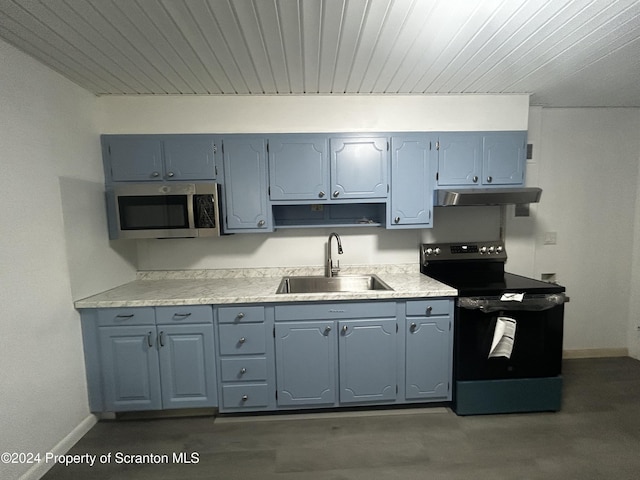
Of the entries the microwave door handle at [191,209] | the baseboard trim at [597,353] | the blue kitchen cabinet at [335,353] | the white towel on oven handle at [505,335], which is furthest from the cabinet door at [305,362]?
the baseboard trim at [597,353]

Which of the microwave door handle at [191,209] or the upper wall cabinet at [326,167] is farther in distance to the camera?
the upper wall cabinet at [326,167]

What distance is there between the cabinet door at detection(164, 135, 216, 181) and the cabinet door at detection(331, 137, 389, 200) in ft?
3.14

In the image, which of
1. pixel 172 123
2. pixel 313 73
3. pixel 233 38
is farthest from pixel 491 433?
pixel 172 123

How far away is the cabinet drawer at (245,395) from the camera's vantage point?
1.97 meters

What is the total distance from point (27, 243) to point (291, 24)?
72.4 inches

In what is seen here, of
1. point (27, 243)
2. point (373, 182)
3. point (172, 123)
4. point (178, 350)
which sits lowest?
point (178, 350)

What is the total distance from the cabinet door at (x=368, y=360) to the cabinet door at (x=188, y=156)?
5.15ft

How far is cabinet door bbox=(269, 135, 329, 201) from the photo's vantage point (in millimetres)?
2164

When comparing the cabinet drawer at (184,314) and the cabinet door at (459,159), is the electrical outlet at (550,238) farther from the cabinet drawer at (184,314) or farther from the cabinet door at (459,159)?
the cabinet drawer at (184,314)

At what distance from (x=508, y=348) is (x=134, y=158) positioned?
301 cm

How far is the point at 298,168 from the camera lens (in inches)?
85.7

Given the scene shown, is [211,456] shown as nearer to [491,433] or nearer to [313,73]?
[491,433]

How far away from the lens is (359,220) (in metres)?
2.45

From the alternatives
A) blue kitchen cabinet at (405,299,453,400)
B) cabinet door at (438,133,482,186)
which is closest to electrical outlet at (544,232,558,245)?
cabinet door at (438,133,482,186)
